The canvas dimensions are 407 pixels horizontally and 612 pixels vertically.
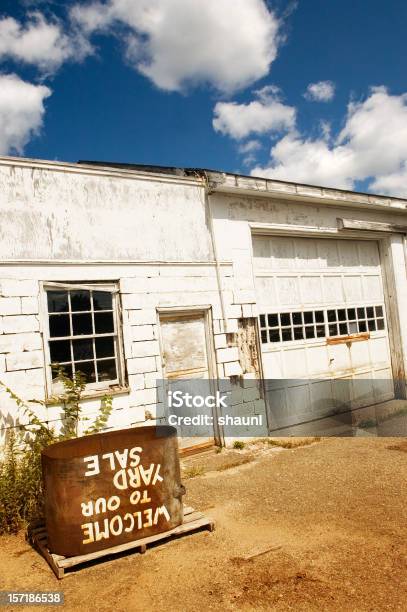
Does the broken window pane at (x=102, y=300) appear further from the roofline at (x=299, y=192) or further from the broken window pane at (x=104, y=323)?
the roofline at (x=299, y=192)

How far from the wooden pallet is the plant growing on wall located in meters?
0.34

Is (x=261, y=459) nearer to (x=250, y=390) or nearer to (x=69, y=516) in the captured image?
(x=250, y=390)

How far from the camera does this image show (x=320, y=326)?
8.62 metres

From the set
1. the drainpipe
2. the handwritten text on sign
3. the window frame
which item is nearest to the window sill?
the window frame

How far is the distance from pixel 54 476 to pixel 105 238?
3.54 m

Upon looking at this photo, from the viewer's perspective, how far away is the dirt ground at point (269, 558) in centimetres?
312

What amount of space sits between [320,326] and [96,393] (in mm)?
4682

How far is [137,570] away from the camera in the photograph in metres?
3.56

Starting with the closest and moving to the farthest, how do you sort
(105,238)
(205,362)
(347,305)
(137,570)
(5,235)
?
(137,570), (5,235), (105,238), (205,362), (347,305)

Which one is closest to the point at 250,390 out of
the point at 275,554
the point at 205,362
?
the point at 205,362

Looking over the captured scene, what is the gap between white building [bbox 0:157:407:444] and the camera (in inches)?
225

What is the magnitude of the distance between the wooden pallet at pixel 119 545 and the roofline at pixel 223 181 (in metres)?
4.42

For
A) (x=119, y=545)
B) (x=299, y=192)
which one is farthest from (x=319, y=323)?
(x=119, y=545)

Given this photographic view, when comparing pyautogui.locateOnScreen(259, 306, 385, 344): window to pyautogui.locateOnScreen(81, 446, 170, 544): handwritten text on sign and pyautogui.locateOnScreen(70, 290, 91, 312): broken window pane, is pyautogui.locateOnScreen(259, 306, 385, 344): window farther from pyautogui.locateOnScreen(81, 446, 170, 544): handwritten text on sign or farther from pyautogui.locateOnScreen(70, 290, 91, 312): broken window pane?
pyautogui.locateOnScreen(81, 446, 170, 544): handwritten text on sign
